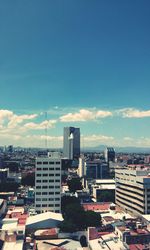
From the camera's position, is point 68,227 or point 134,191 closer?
point 68,227

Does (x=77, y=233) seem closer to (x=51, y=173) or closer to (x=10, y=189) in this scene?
(x=51, y=173)

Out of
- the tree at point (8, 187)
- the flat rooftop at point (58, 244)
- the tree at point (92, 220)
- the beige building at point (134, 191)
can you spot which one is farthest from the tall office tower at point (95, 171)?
the flat rooftop at point (58, 244)

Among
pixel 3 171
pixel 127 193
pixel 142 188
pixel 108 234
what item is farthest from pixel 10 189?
pixel 108 234

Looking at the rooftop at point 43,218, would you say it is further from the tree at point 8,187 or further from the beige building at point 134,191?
the tree at point 8,187

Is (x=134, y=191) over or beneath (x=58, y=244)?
over

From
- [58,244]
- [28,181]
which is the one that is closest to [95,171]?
[28,181]

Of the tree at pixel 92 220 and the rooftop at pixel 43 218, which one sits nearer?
the tree at pixel 92 220

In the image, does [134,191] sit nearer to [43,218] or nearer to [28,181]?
[43,218]
